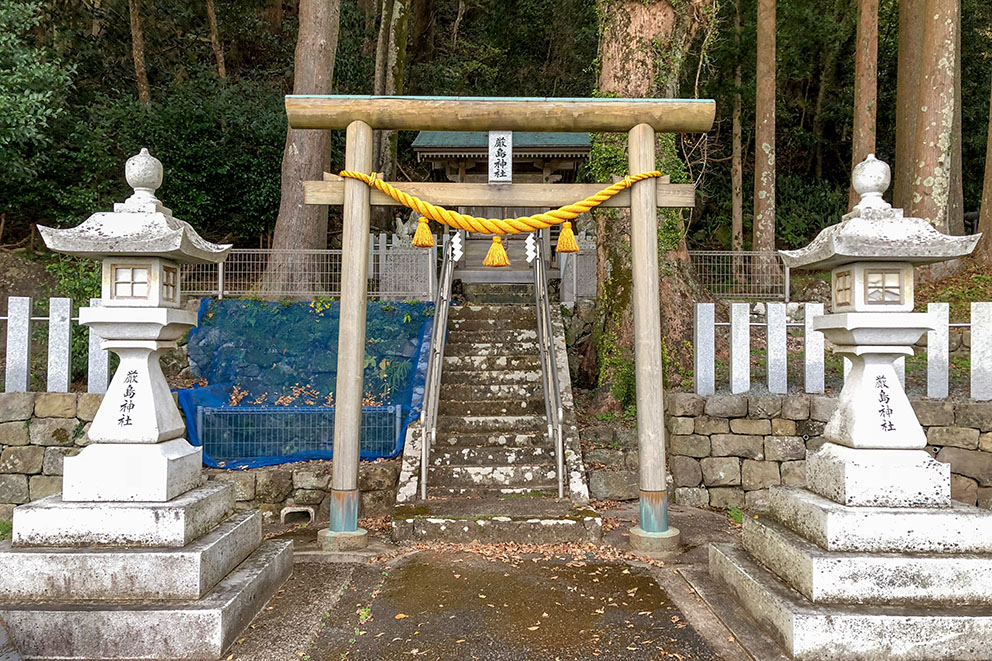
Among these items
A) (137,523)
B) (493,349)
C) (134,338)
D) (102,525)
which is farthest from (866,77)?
(102,525)

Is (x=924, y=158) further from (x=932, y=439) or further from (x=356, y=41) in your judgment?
(x=356, y=41)

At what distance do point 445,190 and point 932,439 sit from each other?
16.4 ft

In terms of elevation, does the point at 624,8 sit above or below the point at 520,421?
above

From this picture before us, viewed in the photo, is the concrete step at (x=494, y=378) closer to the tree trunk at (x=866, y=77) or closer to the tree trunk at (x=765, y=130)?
the tree trunk at (x=765, y=130)

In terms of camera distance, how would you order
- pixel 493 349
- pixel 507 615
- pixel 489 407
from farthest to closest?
pixel 493 349
pixel 489 407
pixel 507 615

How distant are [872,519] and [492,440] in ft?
12.8

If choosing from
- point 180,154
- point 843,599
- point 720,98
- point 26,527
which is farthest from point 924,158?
point 180,154

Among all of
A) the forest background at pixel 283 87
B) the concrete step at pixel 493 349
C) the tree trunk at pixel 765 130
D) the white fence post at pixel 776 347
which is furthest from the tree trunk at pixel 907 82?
the concrete step at pixel 493 349

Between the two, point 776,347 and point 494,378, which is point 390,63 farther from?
point 776,347

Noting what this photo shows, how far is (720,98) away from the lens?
53.6 feet

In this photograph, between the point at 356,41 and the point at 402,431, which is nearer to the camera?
the point at 402,431

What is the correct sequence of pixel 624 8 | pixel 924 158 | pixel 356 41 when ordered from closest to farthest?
pixel 624 8
pixel 924 158
pixel 356 41

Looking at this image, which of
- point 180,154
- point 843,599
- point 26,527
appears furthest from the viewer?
point 180,154

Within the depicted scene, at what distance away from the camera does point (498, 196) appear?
516 centimetres
